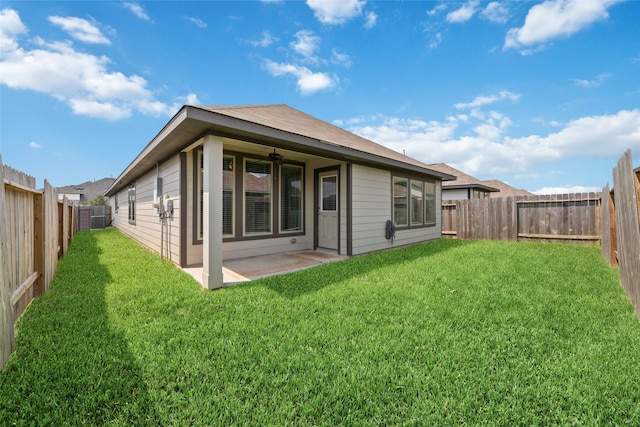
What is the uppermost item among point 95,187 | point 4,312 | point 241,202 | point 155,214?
point 95,187

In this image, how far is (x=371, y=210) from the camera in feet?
24.0

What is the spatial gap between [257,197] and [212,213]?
2310 millimetres

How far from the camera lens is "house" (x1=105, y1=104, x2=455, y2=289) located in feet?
13.8

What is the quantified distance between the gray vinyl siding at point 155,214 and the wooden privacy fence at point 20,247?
6.14 ft

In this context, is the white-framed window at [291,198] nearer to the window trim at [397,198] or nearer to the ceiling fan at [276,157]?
the ceiling fan at [276,157]

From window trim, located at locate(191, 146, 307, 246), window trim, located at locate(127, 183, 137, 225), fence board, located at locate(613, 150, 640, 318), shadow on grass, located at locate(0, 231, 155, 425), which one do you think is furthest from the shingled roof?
window trim, located at locate(127, 183, 137, 225)

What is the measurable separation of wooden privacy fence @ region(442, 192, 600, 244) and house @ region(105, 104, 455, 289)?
110 inches

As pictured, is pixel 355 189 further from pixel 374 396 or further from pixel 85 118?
pixel 85 118

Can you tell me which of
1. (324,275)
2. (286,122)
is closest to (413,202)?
(286,122)

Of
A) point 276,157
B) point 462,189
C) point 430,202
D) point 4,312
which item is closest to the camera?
point 4,312

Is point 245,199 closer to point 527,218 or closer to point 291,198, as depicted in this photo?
point 291,198

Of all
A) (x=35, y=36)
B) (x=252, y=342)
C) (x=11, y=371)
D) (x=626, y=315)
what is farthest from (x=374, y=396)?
(x=35, y=36)

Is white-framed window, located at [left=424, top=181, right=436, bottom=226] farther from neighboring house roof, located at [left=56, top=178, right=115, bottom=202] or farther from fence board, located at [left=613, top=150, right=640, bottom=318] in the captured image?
neighboring house roof, located at [left=56, top=178, right=115, bottom=202]

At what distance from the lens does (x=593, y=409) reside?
1667 mm
